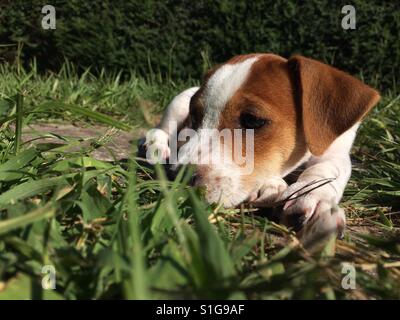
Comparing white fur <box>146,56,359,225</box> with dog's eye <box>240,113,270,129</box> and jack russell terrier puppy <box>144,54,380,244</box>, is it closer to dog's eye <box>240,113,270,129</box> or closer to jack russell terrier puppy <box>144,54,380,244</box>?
jack russell terrier puppy <box>144,54,380,244</box>

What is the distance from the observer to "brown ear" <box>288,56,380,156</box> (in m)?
3.02

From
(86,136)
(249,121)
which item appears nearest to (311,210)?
(249,121)

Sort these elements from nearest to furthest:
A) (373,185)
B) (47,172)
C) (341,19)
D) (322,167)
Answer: (47,172), (322,167), (373,185), (341,19)

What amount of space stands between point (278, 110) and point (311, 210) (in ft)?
2.71

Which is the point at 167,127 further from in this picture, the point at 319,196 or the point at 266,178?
the point at 319,196

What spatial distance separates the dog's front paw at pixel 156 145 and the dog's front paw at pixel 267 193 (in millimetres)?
966

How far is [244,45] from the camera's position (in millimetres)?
8164

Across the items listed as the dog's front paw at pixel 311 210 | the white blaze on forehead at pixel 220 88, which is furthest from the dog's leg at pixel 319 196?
the white blaze on forehead at pixel 220 88

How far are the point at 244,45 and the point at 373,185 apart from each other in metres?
5.16

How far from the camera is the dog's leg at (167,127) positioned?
12.7 feet

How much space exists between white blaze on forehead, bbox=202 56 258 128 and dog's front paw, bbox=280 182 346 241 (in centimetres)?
63

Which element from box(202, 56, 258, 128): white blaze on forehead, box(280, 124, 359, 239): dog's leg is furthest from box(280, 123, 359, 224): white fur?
box(202, 56, 258, 128): white blaze on forehead
